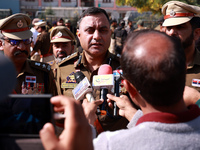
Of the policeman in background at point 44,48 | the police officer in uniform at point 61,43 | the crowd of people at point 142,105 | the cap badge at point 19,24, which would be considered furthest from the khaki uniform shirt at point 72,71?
the policeman in background at point 44,48

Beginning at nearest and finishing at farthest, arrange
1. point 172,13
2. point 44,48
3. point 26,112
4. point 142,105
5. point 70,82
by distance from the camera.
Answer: point 26,112 < point 142,105 < point 70,82 < point 172,13 < point 44,48

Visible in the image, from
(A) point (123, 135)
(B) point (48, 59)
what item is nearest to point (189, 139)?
(A) point (123, 135)

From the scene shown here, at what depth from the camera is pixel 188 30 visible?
2926mm

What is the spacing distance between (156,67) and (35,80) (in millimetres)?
2164

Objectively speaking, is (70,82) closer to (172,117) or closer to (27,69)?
(27,69)

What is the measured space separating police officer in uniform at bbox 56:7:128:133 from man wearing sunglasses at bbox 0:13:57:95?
0.31 meters

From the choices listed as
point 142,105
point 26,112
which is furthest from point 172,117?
point 26,112

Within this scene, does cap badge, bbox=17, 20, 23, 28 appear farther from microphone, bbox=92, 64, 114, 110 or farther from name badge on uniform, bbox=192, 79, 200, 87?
name badge on uniform, bbox=192, 79, 200, 87

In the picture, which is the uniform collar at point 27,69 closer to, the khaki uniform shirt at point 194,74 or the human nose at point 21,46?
the human nose at point 21,46

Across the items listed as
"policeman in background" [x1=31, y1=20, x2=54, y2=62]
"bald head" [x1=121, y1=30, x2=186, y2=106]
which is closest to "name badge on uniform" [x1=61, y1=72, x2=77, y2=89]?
"bald head" [x1=121, y1=30, x2=186, y2=106]

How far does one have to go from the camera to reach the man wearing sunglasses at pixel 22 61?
2980 mm

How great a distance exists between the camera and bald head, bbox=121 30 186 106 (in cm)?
118

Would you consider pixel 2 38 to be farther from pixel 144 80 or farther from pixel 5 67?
pixel 5 67

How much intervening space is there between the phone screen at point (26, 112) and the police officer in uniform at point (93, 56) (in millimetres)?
1530
